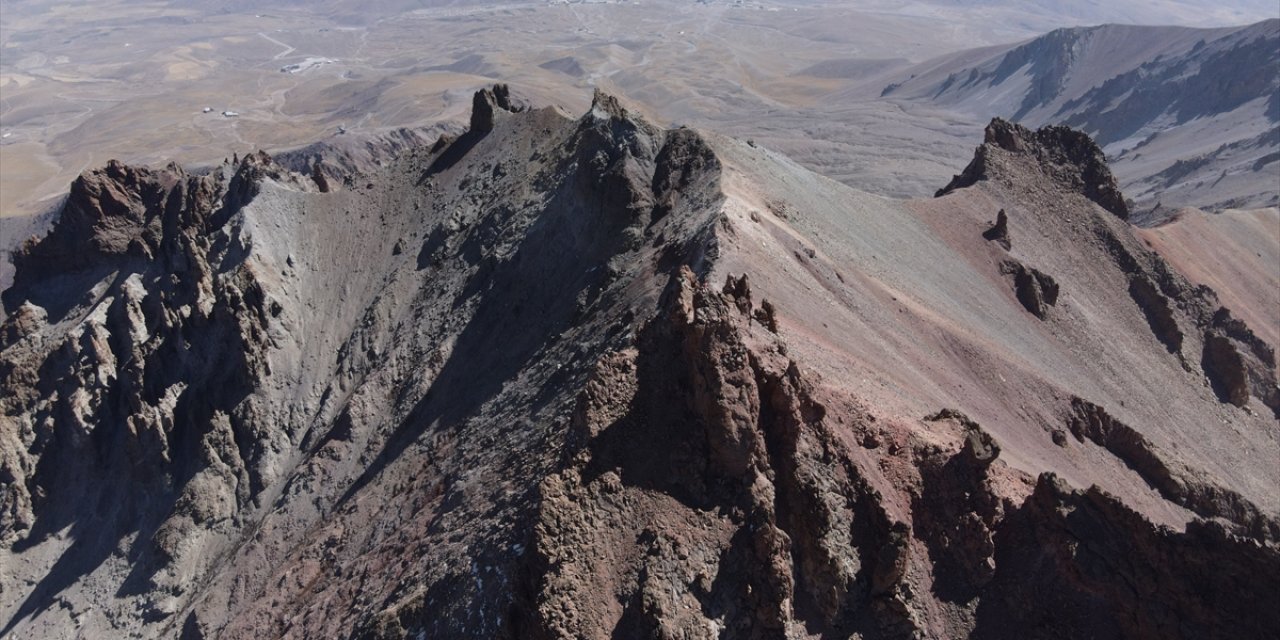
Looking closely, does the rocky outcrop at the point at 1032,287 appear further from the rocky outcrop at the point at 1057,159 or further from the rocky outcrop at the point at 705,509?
the rocky outcrop at the point at 705,509

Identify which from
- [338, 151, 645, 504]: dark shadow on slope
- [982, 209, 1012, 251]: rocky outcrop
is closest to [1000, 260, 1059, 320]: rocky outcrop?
[982, 209, 1012, 251]: rocky outcrop

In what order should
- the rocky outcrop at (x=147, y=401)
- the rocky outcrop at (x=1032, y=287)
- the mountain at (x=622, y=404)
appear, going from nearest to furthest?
the mountain at (x=622, y=404), the rocky outcrop at (x=147, y=401), the rocky outcrop at (x=1032, y=287)

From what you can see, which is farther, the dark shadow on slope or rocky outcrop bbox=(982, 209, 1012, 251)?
rocky outcrop bbox=(982, 209, 1012, 251)

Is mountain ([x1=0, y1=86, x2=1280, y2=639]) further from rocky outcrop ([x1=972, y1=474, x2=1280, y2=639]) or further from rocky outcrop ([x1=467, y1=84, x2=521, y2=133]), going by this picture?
Answer: rocky outcrop ([x1=467, y1=84, x2=521, y2=133])

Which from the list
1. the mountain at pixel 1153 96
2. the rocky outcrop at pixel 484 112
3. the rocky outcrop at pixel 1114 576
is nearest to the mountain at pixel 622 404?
the rocky outcrop at pixel 1114 576

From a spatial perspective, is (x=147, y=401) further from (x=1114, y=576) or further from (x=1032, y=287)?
(x=1032, y=287)

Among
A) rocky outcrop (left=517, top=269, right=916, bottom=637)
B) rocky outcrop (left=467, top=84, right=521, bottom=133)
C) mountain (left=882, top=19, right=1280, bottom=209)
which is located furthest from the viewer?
mountain (left=882, top=19, right=1280, bottom=209)

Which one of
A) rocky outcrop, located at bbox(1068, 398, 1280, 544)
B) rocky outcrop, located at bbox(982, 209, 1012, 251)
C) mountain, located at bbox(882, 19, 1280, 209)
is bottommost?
rocky outcrop, located at bbox(1068, 398, 1280, 544)
